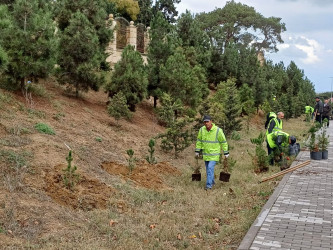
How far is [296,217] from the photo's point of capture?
691cm

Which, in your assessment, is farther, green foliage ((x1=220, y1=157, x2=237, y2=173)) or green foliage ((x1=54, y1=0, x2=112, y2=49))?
green foliage ((x1=54, y1=0, x2=112, y2=49))

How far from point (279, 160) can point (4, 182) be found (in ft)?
25.3

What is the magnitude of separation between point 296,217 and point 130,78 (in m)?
9.01

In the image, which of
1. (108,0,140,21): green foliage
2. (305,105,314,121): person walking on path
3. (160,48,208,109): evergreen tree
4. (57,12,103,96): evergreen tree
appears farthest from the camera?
(108,0,140,21): green foliage

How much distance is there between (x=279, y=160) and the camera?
12.0 m

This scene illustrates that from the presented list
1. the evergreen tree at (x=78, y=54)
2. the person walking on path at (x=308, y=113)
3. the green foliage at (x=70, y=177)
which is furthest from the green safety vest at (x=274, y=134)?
the person walking on path at (x=308, y=113)

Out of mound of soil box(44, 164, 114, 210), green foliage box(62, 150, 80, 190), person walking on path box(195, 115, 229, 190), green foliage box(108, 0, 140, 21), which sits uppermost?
green foliage box(108, 0, 140, 21)

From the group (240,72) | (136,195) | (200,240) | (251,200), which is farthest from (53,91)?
(240,72)

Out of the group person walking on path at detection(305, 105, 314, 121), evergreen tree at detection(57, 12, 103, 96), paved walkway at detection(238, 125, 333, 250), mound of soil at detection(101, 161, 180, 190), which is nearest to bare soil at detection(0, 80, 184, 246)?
mound of soil at detection(101, 161, 180, 190)

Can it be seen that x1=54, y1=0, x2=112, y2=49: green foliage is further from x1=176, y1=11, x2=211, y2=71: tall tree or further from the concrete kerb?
the concrete kerb

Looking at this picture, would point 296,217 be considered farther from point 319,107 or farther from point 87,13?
point 319,107

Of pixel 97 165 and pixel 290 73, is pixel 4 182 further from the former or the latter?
pixel 290 73

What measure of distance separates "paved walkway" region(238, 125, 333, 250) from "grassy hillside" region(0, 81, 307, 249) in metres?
0.30

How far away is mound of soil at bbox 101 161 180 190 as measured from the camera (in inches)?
354
